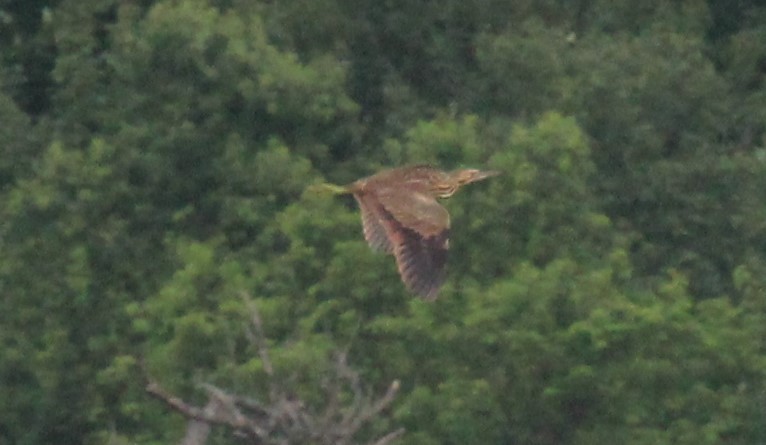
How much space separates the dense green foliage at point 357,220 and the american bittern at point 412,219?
559 cm

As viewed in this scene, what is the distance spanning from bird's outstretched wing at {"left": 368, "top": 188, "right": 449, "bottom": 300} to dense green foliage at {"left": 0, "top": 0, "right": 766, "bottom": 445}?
19.2 feet

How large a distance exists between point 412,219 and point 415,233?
0.32ft

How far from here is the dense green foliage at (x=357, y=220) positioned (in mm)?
19891

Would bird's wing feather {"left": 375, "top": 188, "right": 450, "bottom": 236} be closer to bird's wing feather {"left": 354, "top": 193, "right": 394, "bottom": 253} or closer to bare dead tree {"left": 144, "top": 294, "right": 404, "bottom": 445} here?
bird's wing feather {"left": 354, "top": 193, "right": 394, "bottom": 253}

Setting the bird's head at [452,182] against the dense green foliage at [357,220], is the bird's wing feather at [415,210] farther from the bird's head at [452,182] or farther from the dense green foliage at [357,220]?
the dense green foliage at [357,220]

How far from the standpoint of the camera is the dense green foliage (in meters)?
19.9

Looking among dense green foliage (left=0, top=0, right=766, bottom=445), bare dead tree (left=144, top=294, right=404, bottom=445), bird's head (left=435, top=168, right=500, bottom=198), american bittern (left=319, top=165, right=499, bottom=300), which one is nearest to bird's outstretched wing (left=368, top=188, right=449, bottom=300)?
american bittern (left=319, top=165, right=499, bottom=300)

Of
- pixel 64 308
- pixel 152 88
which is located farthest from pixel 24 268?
pixel 152 88

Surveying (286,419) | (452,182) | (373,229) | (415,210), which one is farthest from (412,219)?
(286,419)

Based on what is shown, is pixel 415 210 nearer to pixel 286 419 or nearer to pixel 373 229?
pixel 373 229

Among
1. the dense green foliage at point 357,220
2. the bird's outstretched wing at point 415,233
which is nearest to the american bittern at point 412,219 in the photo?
the bird's outstretched wing at point 415,233

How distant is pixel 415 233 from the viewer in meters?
12.8

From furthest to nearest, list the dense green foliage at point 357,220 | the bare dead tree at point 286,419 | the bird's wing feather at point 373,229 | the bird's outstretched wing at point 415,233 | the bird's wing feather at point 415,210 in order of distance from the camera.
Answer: the dense green foliage at point 357,220
the bare dead tree at point 286,419
the bird's wing feather at point 373,229
the bird's wing feather at point 415,210
the bird's outstretched wing at point 415,233

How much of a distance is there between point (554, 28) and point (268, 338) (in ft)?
17.1
